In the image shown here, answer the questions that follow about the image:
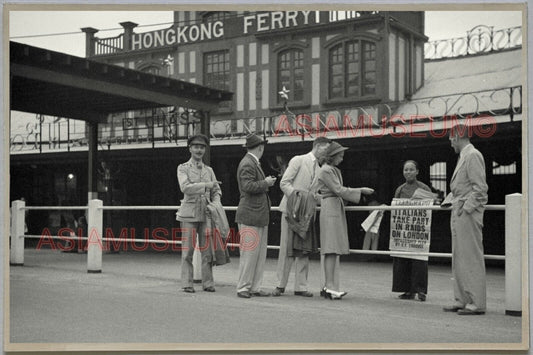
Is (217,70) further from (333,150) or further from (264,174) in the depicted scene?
(333,150)

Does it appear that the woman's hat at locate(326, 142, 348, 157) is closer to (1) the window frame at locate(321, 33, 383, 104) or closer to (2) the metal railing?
(2) the metal railing

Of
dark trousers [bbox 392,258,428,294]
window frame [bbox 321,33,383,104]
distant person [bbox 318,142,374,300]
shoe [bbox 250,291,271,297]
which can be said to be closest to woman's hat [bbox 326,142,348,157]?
distant person [bbox 318,142,374,300]

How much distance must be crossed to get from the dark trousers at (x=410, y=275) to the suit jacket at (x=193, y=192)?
190 centimetres

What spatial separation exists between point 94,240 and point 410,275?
3.92 m

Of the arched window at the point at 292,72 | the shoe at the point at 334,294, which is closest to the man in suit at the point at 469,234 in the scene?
the shoe at the point at 334,294

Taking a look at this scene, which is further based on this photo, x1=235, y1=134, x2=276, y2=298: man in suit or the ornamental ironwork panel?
x1=235, y1=134, x2=276, y2=298: man in suit

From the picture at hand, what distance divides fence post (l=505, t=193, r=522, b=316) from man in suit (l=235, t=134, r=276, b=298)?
85.0 inches

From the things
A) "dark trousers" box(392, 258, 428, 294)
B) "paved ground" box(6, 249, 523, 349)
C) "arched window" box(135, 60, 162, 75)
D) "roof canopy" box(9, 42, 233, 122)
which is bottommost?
"paved ground" box(6, 249, 523, 349)

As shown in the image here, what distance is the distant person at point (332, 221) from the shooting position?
7.04 metres

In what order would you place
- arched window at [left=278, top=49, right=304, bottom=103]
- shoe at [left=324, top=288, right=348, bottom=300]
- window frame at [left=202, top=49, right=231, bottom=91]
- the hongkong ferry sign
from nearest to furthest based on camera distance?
shoe at [left=324, top=288, right=348, bottom=300], the hongkong ferry sign, window frame at [left=202, top=49, right=231, bottom=91], arched window at [left=278, top=49, right=304, bottom=103]

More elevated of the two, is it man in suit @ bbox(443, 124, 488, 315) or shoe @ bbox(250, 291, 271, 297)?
man in suit @ bbox(443, 124, 488, 315)

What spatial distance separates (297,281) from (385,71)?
4.84 metres

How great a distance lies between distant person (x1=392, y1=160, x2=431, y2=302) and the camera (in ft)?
23.2

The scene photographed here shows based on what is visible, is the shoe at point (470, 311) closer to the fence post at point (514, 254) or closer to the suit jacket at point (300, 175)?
the fence post at point (514, 254)
